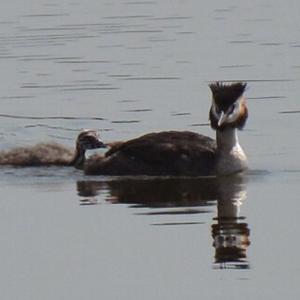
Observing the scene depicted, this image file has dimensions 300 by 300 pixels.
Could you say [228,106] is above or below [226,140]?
above

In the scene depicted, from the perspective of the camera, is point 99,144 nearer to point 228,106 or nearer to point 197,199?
point 228,106

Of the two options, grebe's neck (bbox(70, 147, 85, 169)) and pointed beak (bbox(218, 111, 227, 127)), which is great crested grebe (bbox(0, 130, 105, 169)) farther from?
pointed beak (bbox(218, 111, 227, 127))

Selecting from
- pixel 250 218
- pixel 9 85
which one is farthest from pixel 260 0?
pixel 250 218

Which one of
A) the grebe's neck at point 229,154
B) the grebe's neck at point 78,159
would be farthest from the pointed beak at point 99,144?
the grebe's neck at point 229,154

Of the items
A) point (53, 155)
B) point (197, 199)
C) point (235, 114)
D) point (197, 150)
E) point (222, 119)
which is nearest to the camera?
point (197, 199)

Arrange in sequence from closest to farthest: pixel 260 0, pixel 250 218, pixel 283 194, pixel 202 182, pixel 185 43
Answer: pixel 250 218 → pixel 283 194 → pixel 202 182 → pixel 185 43 → pixel 260 0

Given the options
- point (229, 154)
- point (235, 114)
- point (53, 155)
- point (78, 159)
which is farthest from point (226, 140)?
point (53, 155)

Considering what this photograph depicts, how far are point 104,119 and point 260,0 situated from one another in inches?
667

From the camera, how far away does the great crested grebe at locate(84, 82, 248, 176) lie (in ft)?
64.3

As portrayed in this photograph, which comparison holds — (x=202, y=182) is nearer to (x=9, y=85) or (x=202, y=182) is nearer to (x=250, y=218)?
(x=250, y=218)

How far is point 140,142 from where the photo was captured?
19.8 meters

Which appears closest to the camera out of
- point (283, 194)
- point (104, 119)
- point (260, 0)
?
point (283, 194)

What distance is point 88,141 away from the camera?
2080cm

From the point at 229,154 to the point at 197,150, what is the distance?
1.28 feet
